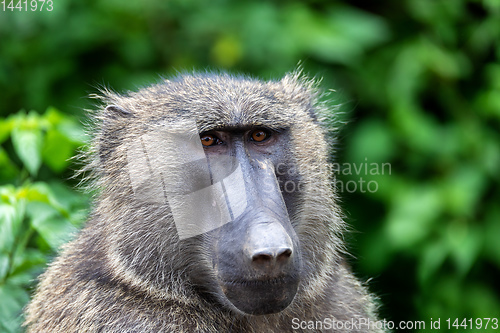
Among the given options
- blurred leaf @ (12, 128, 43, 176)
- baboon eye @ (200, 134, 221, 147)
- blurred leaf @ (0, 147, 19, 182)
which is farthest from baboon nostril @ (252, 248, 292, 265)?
blurred leaf @ (0, 147, 19, 182)

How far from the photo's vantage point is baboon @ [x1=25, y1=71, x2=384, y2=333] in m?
2.62

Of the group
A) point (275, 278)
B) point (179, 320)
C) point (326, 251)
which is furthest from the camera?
point (326, 251)

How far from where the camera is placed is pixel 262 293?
2.52 meters

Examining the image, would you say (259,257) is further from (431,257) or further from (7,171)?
(431,257)

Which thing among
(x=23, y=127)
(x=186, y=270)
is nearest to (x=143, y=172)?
(x=186, y=270)

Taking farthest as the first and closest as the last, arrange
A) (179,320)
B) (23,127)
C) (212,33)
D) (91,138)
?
(212,33)
(23,127)
(91,138)
(179,320)

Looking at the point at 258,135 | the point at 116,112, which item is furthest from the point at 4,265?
the point at 258,135

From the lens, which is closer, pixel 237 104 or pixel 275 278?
pixel 275 278

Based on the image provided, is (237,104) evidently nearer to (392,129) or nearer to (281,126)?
(281,126)

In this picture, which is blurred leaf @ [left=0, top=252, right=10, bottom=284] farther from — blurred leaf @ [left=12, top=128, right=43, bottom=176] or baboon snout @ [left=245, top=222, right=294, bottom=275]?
baboon snout @ [left=245, top=222, right=294, bottom=275]

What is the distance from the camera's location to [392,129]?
5832 mm

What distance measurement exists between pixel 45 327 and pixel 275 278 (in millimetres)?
1404

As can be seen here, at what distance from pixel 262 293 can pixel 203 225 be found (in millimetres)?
508

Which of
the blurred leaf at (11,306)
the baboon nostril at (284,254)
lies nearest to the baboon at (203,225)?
the baboon nostril at (284,254)
